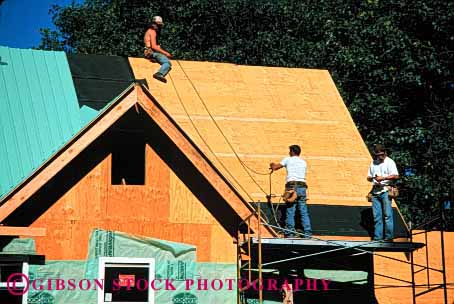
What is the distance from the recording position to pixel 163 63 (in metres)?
19.2

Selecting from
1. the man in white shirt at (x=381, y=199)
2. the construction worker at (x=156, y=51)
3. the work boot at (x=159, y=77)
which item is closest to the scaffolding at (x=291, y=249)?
the man in white shirt at (x=381, y=199)

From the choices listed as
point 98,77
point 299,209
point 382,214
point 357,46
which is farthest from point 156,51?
point 357,46

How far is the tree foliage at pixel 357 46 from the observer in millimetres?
26812

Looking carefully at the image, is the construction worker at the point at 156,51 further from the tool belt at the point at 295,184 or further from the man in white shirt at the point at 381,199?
the man in white shirt at the point at 381,199

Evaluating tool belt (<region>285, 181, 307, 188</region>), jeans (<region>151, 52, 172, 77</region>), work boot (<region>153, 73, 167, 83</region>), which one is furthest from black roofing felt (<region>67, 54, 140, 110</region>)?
tool belt (<region>285, 181, 307, 188</region>)

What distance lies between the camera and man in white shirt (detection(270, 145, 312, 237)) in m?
15.2

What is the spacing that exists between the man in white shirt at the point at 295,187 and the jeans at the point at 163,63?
4338 millimetres

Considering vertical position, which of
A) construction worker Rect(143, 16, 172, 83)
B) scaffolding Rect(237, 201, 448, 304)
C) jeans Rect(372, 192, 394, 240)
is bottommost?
scaffolding Rect(237, 201, 448, 304)

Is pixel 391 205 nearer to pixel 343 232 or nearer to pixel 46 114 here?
pixel 343 232

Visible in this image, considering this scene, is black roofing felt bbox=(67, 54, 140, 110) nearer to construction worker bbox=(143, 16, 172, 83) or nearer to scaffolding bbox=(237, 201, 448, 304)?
construction worker bbox=(143, 16, 172, 83)

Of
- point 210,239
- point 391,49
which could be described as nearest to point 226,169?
point 210,239

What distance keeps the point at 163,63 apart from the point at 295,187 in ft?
17.3

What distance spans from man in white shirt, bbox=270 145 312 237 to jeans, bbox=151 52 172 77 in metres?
4.34

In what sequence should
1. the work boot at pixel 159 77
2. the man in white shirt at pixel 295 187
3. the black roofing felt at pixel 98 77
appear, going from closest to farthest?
the man in white shirt at pixel 295 187
the black roofing felt at pixel 98 77
the work boot at pixel 159 77
